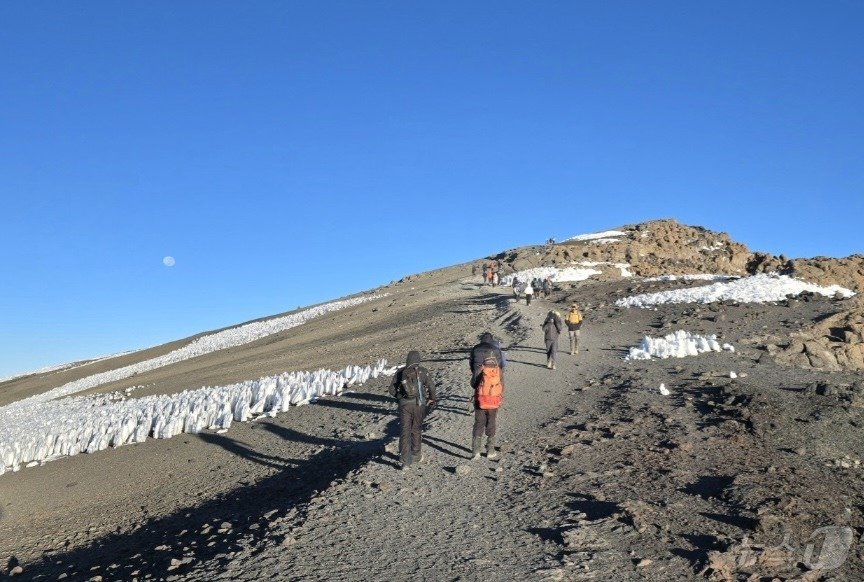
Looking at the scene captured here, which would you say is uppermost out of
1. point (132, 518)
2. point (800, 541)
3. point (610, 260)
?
point (610, 260)

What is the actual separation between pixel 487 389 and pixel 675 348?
30.4ft

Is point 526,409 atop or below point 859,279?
below

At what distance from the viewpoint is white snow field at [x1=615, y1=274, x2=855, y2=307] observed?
973 inches

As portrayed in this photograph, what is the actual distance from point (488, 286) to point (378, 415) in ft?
95.8

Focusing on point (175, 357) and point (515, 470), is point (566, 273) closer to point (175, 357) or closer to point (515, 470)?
point (175, 357)

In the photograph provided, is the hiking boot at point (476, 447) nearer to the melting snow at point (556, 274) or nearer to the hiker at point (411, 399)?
the hiker at point (411, 399)

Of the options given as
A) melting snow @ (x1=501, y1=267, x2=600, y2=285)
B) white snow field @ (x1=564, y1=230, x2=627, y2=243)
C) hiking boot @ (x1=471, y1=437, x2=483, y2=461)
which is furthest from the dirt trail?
white snow field @ (x1=564, y1=230, x2=627, y2=243)

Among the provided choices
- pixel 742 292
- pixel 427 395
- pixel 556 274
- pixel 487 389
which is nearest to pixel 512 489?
pixel 487 389

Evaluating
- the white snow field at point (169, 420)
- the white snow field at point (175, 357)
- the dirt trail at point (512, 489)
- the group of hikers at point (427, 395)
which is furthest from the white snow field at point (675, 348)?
the white snow field at point (175, 357)

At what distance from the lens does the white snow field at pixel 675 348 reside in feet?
52.7

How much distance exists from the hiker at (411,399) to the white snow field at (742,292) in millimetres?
18628

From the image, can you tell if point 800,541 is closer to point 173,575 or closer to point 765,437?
point 765,437

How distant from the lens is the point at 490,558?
18.8 feet

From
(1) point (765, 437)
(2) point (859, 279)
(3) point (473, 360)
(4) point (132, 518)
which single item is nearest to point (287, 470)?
(4) point (132, 518)
